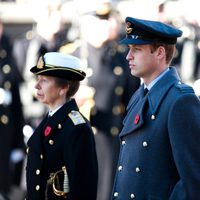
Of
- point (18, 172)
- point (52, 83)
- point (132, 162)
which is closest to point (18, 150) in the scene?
point (18, 172)

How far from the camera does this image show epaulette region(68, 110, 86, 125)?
23.2 feet

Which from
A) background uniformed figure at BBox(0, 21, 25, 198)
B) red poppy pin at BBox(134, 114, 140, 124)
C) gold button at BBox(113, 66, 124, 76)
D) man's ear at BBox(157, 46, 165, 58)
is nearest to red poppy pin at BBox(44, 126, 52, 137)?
red poppy pin at BBox(134, 114, 140, 124)

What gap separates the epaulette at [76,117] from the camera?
7074mm

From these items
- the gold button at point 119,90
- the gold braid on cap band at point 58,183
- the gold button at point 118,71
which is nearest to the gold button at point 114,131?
the gold button at point 119,90

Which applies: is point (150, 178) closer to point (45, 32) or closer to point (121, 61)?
point (121, 61)

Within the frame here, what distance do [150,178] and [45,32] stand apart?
5.65 metres

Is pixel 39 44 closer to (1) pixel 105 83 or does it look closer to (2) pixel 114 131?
(1) pixel 105 83

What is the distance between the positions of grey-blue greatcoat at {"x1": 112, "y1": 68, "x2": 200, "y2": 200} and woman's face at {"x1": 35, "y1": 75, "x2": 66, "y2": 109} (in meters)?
0.79

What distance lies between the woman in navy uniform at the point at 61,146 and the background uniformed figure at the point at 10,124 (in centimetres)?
434

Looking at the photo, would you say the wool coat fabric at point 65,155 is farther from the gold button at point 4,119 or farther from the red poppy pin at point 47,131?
the gold button at point 4,119

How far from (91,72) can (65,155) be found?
381 centimetres

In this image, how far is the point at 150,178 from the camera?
6215 mm

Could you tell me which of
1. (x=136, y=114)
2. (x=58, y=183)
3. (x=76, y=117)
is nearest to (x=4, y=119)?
(x=76, y=117)

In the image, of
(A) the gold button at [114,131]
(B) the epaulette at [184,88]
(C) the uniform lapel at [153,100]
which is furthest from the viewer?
(A) the gold button at [114,131]
